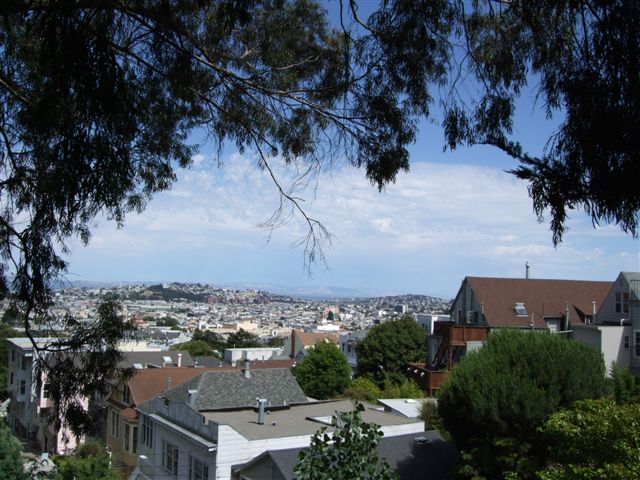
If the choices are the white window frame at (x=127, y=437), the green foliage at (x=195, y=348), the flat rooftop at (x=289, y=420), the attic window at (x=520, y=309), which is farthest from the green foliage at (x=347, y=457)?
the green foliage at (x=195, y=348)

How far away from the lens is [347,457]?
7559 mm

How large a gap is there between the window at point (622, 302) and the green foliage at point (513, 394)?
12.4 m

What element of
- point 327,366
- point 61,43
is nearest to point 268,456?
point 61,43

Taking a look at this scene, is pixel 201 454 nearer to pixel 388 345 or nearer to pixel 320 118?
pixel 320 118

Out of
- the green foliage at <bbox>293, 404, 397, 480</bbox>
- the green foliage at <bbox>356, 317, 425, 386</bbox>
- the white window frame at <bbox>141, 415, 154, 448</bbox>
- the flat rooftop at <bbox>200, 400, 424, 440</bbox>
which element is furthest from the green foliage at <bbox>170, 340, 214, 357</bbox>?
the green foliage at <bbox>293, 404, 397, 480</bbox>

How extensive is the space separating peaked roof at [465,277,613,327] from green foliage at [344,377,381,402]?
599 centimetres

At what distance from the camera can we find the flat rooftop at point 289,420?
19.2 metres

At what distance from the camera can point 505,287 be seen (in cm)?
3381

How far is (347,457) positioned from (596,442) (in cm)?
562

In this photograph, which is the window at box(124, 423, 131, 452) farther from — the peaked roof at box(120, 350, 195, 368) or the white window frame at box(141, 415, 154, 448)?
the peaked roof at box(120, 350, 195, 368)

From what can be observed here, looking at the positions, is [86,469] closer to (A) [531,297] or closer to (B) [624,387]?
(B) [624,387]

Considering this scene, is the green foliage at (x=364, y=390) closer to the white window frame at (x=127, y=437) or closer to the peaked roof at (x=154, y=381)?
the peaked roof at (x=154, y=381)

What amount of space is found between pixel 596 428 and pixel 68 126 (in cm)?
944

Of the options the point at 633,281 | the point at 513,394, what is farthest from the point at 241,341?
the point at 513,394
